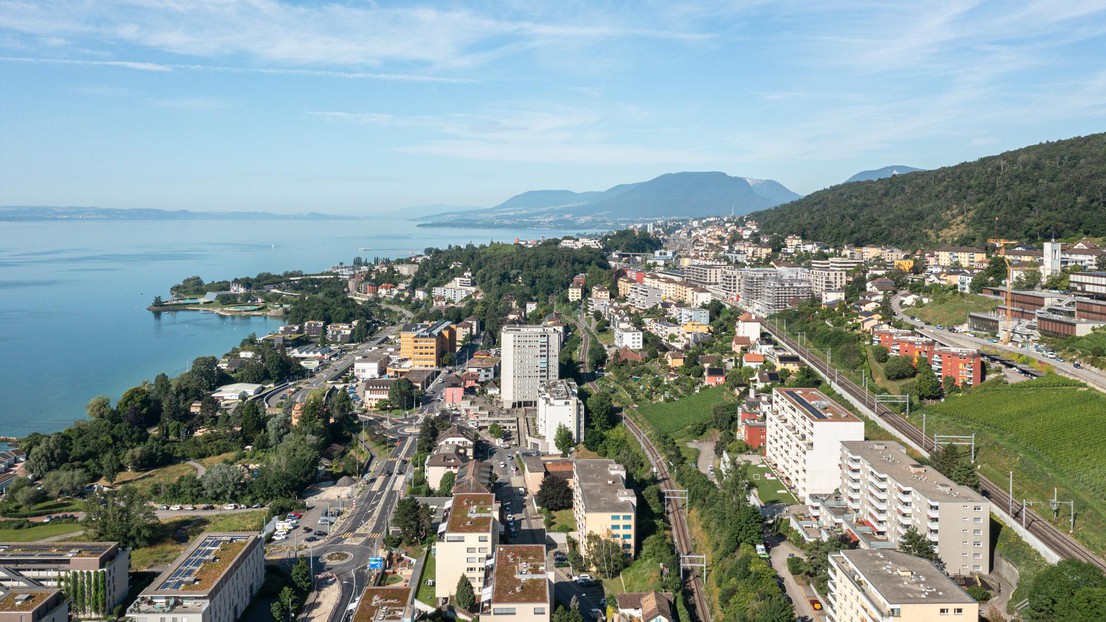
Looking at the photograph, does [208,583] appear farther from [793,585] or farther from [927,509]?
[927,509]

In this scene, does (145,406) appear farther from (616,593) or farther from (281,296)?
(281,296)

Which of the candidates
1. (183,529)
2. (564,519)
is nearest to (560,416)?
(564,519)

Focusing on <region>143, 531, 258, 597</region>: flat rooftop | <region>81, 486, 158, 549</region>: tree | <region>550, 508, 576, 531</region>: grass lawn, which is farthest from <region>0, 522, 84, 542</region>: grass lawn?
<region>550, 508, 576, 531</region>: grass lawn

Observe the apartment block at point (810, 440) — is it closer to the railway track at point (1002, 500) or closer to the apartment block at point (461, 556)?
the railway track at point (1002, 500)

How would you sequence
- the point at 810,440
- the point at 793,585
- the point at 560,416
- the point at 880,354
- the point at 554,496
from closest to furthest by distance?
the point at 793,585 → the point at 810,440 → the point at 554,496 → the point at 560,416 → the point at 880,354

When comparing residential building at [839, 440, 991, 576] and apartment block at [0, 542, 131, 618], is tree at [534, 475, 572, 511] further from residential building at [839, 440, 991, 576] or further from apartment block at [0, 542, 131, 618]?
apartment block at [0, 542, 131, 618]

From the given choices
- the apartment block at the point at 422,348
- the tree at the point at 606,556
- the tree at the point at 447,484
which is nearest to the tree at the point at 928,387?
the tree at the point at 606,556
